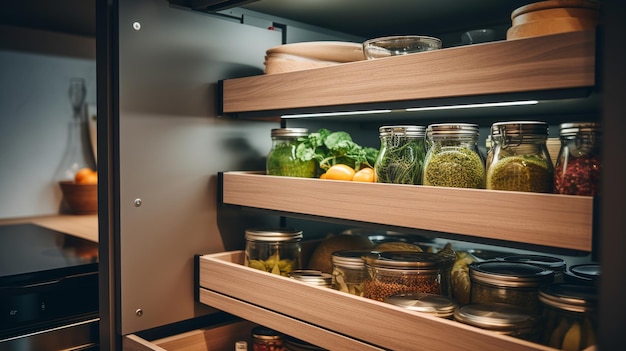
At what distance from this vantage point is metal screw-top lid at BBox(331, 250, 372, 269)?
118 centimetres

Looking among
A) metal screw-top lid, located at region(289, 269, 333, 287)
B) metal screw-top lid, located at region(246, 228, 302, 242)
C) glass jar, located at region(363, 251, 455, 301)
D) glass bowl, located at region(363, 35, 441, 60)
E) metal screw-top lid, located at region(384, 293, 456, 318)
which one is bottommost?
metal screw-top lid, located at region(289, 269, 333, 287)

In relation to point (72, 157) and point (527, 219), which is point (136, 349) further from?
point (72, 157)

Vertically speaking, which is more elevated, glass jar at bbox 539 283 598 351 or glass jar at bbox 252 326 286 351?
glass jar at bbox 539 283 598 351

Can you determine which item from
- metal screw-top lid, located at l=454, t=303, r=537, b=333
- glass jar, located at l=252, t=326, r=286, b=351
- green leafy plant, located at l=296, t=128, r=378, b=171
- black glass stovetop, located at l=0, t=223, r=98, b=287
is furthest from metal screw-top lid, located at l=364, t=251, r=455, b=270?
black glass stovetop, located at l=0, t=223, r=98, b=287

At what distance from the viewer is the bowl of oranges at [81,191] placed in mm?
1980

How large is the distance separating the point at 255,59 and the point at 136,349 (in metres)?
0.80

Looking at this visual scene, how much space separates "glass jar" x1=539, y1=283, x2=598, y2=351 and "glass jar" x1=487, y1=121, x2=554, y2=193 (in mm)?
175

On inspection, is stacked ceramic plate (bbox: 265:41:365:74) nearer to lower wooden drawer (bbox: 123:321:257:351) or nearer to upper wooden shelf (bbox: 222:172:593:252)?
upper wooden shelf (bbox: 222:172:593:252)

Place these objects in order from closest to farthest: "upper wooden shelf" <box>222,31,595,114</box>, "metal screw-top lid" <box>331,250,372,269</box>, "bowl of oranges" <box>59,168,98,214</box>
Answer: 1. "upper wooden shelf" <box>222,31,595,114</box>
2. "metal screw-top lid" <box>331,250,372,269</box>
3. "bowl of oranges" <box>59,168,98,214</box>

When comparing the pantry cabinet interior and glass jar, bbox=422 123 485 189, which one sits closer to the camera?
the pantry cabinet interior

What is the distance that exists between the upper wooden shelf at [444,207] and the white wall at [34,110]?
1.04 meters

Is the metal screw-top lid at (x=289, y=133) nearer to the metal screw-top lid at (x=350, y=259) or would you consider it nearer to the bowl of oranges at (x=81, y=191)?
the metal screw-top lid at (x=350, y=259)

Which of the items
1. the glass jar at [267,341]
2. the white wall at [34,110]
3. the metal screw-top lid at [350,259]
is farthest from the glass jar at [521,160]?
the white wall at [34,110]

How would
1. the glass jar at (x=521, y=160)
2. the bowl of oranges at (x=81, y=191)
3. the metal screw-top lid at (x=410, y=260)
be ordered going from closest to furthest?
1. the glass jar at (x=521, y=160)
2. the metal screw-top lid at (x=410, y=260)
3. the bowl of oranges at (x=81, y=191)
